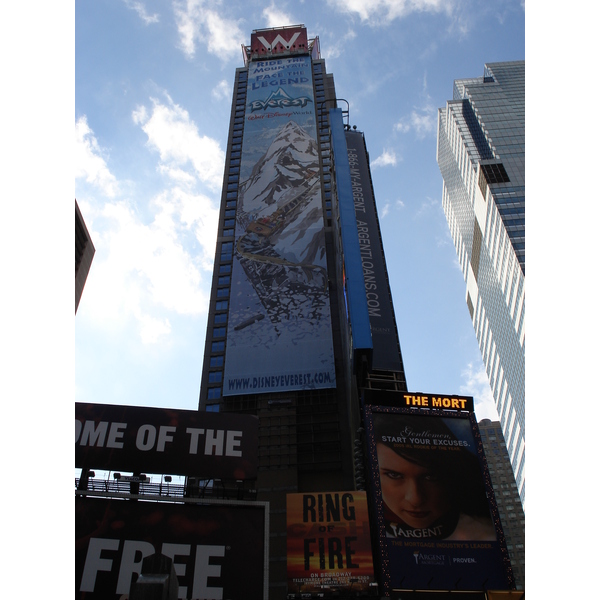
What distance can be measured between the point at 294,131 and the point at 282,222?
18.9 metres

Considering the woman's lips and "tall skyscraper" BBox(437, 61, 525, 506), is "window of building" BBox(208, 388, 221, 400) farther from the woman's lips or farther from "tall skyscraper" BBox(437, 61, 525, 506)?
"tall skyscraper" BBox(437, 61, 525, 506)

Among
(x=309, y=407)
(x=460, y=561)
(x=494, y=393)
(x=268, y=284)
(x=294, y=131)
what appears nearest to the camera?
(x=460, y=561)

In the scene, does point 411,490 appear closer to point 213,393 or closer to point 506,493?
point 213,393

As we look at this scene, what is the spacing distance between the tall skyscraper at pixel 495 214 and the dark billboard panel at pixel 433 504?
69.7 metres

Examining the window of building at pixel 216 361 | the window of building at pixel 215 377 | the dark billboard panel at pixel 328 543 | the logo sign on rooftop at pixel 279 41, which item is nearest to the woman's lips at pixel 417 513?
the dark billboard panel at pixel 328 543

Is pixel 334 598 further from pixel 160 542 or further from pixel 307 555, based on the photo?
pixel 160 542

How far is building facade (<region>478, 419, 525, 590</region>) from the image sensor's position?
11388 centimetres

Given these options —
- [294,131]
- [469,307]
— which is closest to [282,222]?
[294,131]

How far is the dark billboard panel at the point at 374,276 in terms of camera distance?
148 feet

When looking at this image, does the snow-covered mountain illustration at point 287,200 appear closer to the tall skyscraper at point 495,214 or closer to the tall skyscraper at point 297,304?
the tall skyscraper at point 297,304

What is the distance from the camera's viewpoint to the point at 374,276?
48.8m

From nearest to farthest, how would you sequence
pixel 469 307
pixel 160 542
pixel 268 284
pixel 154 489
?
pixel 160 542 → pixel 154 489 → pixel 268 284 → pixel 469 307

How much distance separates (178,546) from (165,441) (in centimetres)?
578

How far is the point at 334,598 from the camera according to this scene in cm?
2758
